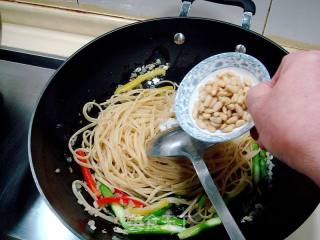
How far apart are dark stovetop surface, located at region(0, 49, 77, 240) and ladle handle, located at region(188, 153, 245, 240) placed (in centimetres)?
35

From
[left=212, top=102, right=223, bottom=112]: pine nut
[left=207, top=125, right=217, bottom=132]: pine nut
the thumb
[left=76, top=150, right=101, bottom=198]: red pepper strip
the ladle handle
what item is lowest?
[left=76, top=150, right=101, bottom=198]: red pepper strip

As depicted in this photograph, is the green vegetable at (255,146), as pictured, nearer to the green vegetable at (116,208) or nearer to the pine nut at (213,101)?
A: the pine nut at (213,101)

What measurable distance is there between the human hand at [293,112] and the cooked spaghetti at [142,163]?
0.39m

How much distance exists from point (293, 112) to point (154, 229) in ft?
1.63

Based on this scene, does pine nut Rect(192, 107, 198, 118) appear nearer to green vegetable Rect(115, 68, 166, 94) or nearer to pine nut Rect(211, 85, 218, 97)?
pine nut Rect(211, 85, 218, 97)

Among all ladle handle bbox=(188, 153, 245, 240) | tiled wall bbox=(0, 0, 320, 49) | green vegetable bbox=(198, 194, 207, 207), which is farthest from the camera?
tiled wall bbox=(0, 0, 320, 49)

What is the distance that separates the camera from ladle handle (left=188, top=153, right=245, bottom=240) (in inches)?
29.8

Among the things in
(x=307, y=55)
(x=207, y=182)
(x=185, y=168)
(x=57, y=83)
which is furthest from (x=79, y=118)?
(x=307, y=55)

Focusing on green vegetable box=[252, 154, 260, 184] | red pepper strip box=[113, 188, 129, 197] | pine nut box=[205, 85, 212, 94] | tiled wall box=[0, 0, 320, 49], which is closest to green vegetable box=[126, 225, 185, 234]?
red pepper strip box=[113, 188, 129, 197]

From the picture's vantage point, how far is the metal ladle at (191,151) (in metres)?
0.81

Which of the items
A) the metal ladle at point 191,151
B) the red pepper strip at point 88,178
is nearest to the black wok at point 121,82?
the red pepper strip at point 88,178

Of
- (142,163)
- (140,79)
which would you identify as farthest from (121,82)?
(142,163)

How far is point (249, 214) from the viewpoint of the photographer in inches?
36.8

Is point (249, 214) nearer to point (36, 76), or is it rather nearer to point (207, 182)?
point (207, 182)
